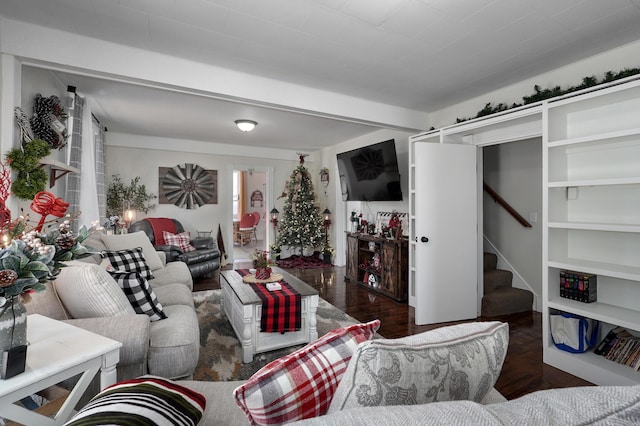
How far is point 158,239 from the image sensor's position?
5.16 metres

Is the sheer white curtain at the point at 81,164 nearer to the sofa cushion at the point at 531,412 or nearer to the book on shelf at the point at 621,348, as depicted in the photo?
the sofa cushion at the point at 531,412

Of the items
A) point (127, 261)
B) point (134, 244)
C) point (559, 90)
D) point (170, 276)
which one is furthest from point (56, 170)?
point (559, 90)

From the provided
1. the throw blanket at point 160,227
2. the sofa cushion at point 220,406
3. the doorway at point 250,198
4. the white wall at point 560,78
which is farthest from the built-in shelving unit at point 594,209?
the doorway at point 250,198

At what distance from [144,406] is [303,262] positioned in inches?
222

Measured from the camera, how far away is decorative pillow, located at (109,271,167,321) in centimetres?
191

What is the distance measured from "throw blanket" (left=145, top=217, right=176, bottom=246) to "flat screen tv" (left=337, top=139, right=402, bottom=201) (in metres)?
3.19

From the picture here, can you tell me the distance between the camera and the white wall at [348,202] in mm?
4664

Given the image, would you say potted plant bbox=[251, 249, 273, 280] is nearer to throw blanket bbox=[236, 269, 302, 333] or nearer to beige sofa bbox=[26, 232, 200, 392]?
throw blanket bbox=[236, 269, 302, 333]

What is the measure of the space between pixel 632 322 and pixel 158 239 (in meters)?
5.76

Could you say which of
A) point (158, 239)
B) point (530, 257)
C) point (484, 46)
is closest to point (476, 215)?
point (530, 257)

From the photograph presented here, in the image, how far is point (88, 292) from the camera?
65.0 inches

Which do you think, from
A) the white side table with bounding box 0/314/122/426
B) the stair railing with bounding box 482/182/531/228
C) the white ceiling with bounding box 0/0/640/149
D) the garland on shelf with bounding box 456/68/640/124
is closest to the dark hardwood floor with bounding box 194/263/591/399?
the stair railing with bounding box 482/182/531/228

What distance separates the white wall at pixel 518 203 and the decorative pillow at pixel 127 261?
430cm

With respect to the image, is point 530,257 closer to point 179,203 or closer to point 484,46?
point 484,46
